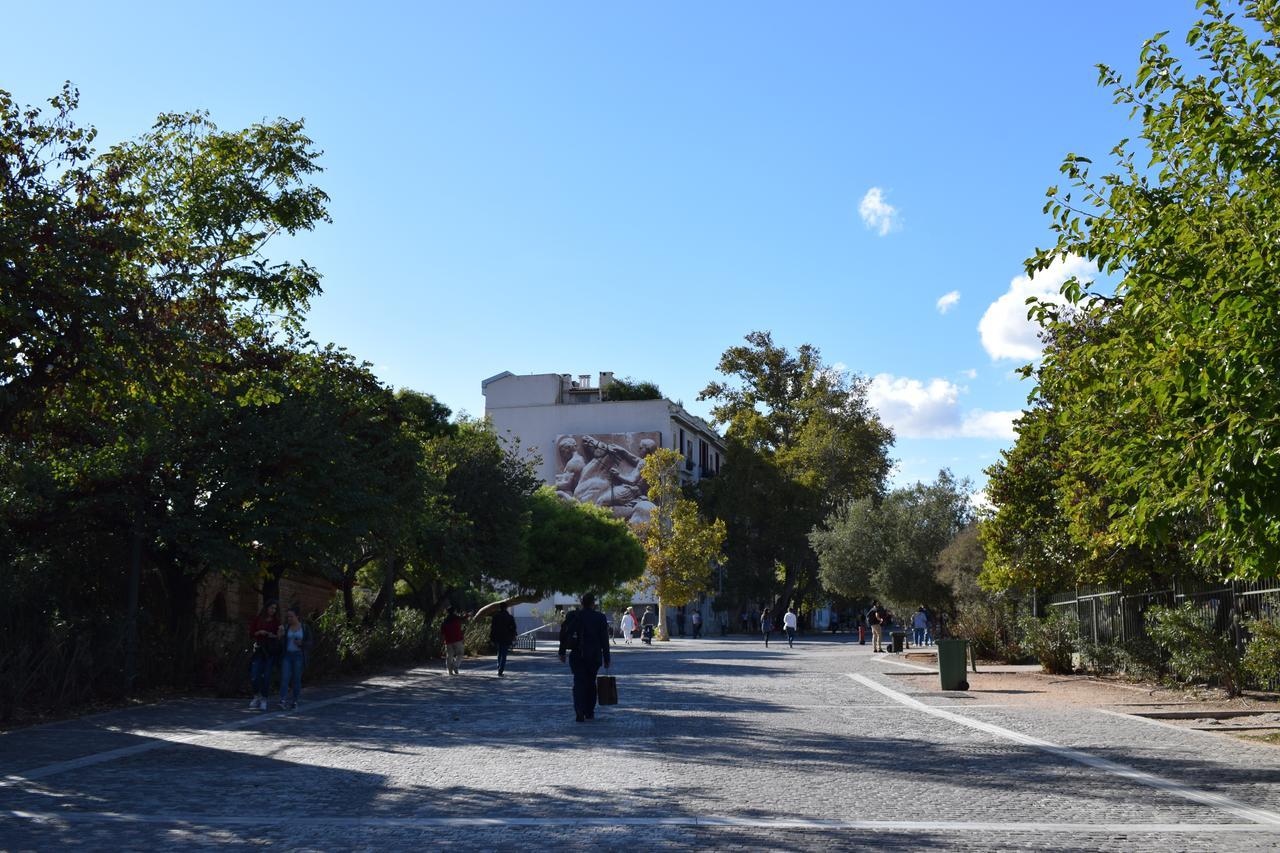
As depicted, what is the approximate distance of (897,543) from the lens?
47.7 m

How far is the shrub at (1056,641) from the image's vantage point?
1074 inches

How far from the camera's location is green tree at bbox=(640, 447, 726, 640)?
203 ft

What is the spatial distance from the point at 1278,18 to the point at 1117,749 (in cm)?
750

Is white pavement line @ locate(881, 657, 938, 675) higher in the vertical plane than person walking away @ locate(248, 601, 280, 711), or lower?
lower

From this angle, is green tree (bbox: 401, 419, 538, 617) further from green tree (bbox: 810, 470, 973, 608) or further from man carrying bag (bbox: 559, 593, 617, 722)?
man carrying bag (bbox: 559, 593, 617, 722)

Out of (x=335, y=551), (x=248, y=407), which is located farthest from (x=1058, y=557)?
(x=248, y=407)

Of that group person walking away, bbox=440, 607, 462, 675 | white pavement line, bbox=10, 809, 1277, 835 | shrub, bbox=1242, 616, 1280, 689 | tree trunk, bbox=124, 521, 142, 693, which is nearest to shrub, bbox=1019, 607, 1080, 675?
shrub, bbox=1242, 616, 1280, 689

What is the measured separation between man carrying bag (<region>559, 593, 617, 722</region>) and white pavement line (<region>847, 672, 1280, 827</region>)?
492cm

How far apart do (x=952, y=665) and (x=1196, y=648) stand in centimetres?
465

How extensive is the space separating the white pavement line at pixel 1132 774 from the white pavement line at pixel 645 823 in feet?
2.07

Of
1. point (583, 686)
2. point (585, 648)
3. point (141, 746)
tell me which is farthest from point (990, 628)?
point (141, 746)

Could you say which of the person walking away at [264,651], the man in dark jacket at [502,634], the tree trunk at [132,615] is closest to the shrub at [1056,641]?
the man in dark jacket at [502,634]

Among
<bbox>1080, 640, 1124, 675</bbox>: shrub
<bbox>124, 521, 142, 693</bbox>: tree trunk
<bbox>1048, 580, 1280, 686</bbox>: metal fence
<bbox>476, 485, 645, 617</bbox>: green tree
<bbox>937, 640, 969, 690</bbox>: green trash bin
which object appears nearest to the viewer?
<bbox>124, 521, 142, 693</bbox>: tree trunk

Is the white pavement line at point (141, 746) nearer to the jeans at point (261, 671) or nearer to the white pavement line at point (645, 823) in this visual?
the jeans at point (261, 671)
